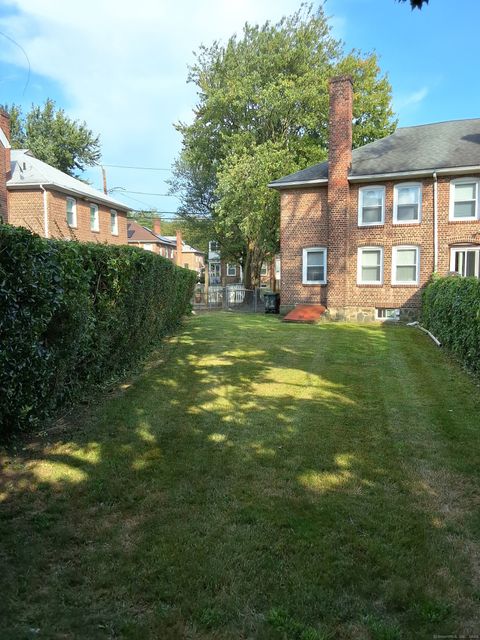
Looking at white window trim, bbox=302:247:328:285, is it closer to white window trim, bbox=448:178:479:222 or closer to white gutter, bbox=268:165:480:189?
white gutter, bbox=268:165:480:189

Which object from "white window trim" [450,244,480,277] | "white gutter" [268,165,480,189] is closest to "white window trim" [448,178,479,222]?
"white gutter" [268,165,480,189]

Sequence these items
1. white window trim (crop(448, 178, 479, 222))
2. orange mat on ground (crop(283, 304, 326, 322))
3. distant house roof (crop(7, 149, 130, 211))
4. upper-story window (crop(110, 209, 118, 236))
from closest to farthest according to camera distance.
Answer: white window trim (crop(448, 178, 479, 222)), orange mat on ground (crop(283, 304, 326, 322)), distant house roof (crop(7, 149, 130, 211)), upper-story window (crop(110, 209, 118, 236))

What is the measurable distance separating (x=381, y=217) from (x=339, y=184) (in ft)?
6.52

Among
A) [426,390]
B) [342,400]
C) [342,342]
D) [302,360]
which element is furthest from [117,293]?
[342,342]

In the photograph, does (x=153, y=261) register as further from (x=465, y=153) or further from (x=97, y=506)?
(x=465, y=153)

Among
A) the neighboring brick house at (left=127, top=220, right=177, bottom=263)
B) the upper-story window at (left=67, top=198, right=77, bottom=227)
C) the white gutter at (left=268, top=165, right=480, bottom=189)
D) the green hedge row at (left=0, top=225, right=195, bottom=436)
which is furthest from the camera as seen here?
the neighboring brick house at (left=127, top=220, right=177, bottom=263)

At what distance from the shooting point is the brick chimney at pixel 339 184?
18844mm

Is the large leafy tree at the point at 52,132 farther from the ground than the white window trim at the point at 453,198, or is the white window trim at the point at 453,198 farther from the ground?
the large leafy tree at the point at 52,132

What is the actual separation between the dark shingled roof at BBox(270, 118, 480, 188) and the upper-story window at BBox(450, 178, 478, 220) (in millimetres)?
723

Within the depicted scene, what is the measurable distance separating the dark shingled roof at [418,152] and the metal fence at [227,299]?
10318 millimetres

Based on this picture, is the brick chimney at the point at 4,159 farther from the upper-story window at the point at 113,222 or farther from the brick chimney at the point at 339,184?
the brick chimney at the point at 339,184

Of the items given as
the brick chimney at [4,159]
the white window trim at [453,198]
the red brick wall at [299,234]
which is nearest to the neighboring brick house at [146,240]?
the brick chimney at [4,159]

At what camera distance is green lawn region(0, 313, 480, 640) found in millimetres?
2537

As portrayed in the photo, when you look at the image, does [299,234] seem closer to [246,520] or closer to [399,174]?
[399,174]
